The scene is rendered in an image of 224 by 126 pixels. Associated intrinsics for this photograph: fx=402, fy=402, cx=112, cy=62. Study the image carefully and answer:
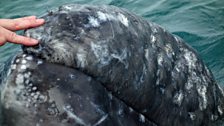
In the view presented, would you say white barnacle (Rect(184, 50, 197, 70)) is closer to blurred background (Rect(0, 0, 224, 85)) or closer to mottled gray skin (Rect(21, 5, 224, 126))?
mottled gray skin (Rect(21, 5, 224, 126))

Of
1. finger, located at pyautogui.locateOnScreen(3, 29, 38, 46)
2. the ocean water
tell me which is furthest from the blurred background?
finger, located at pyautogui.locateOnScreen(3, 29, 38, 46)

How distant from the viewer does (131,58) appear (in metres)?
3.96

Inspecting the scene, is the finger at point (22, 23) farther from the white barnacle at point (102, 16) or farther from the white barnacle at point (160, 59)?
the white barnacle at point (160, 59)

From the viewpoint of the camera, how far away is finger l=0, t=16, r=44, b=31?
3.66 meters

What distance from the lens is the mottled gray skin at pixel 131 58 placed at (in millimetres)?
3590

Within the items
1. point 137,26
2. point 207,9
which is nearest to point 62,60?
point 137,26

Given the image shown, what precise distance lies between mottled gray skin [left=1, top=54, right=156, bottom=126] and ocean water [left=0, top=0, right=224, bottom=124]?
4391 millimetres

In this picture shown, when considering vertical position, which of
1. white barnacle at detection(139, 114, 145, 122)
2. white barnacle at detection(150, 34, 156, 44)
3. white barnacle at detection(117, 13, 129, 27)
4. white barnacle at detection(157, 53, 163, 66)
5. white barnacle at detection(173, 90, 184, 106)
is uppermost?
white barnacle at detection(117, 13, 129, 27)

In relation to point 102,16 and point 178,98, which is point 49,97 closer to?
point 102,16

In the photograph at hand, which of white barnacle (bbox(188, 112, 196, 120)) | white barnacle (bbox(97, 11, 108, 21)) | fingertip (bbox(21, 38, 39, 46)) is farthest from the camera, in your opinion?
white barnacle (bbox(188, 112, 196, 120))

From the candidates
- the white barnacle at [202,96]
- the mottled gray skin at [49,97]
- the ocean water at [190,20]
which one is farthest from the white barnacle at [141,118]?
the ocean water at [190,20]

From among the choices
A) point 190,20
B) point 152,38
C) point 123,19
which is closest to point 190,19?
point 190,20

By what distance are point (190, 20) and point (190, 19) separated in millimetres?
57

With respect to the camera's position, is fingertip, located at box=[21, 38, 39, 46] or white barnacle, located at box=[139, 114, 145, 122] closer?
fingertip, located at box=[21, 38, 39, 46]
